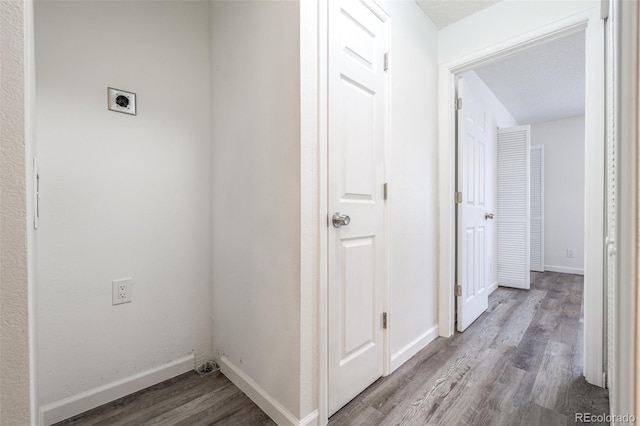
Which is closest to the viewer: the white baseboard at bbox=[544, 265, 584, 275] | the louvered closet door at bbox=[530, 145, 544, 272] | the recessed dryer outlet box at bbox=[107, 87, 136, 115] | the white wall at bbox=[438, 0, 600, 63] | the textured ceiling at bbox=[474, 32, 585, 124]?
Answer: the recessed dryer outlet box at bbox=[107, 87, 136, 115]

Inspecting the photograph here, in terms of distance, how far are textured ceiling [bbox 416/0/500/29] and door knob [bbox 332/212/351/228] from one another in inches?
66.6

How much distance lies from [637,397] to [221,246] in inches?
66.5

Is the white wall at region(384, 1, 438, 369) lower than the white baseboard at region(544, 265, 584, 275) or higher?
higher

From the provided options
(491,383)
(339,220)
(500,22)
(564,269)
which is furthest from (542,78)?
(339,220)

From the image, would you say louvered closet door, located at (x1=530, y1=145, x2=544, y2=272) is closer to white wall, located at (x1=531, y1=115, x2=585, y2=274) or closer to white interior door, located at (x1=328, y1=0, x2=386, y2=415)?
white wall, located at (x1=531, y1=115, x2=585, y2=274)

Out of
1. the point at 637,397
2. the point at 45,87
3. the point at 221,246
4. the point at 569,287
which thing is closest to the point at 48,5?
the point at 45,87

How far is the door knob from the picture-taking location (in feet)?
4.32

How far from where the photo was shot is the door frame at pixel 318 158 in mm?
1204

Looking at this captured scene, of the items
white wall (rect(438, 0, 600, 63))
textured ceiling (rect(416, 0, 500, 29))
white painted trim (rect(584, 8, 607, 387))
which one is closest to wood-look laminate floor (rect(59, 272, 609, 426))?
white painted trim (rect(584, 8, 607, 387))

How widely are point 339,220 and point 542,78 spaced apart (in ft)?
11.1

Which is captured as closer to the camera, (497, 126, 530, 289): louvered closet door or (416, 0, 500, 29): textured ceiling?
(416, 0, 500, 29): textured ceiling

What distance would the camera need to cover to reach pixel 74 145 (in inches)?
53.4

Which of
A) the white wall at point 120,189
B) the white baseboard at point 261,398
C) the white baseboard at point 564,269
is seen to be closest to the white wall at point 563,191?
the white baseboard at point 564,269

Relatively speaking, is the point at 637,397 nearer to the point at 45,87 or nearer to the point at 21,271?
the point at 21,271
